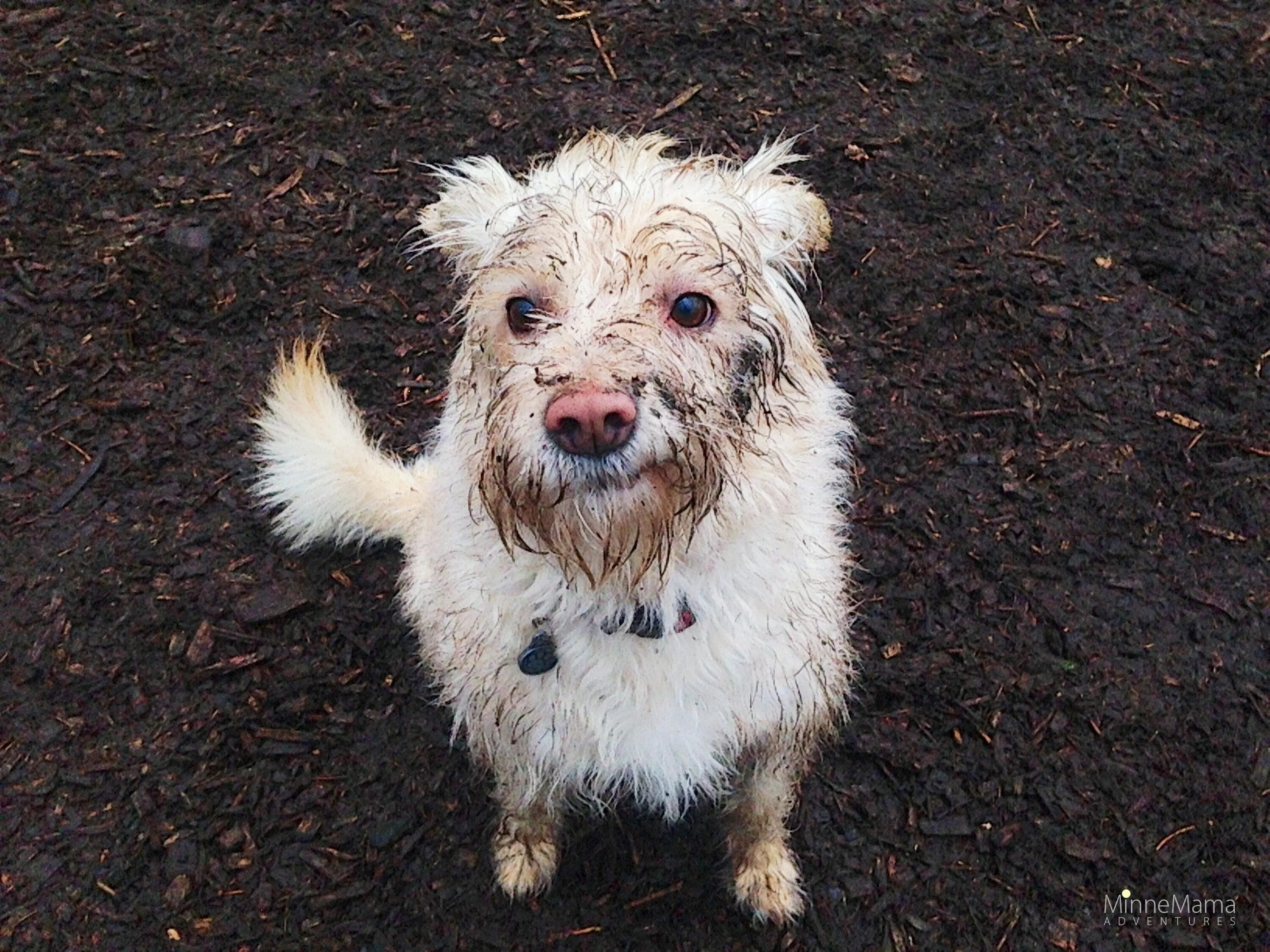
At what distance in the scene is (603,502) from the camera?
1753mm

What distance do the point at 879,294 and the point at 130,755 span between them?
3.27 m

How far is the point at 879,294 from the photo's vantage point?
4.16m

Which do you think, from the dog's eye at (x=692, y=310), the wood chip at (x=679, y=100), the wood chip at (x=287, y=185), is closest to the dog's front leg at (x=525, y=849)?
the dog's eye at (x=692, y=310)

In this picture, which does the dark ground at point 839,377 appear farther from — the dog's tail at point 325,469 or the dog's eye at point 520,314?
the dog's eye at point 520,314

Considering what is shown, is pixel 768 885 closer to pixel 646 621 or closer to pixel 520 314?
pixel 646 621

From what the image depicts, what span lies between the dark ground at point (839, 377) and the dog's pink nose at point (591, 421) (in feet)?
6.05

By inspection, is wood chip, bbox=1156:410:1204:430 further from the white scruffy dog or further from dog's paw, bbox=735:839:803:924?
dog's paw, bbox=735:839:803:924

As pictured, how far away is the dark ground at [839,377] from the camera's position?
9.84 ft

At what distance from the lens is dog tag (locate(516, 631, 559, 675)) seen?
219 centimetres

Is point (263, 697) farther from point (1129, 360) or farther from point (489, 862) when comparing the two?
point (1129, 360)

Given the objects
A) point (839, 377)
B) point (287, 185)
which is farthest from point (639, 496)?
point (287, 185)

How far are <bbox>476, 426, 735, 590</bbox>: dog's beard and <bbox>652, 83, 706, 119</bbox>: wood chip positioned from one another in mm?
3274

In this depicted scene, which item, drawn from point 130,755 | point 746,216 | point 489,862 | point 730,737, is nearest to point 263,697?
point 130,755

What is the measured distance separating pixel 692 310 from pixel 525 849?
5.99 ft
